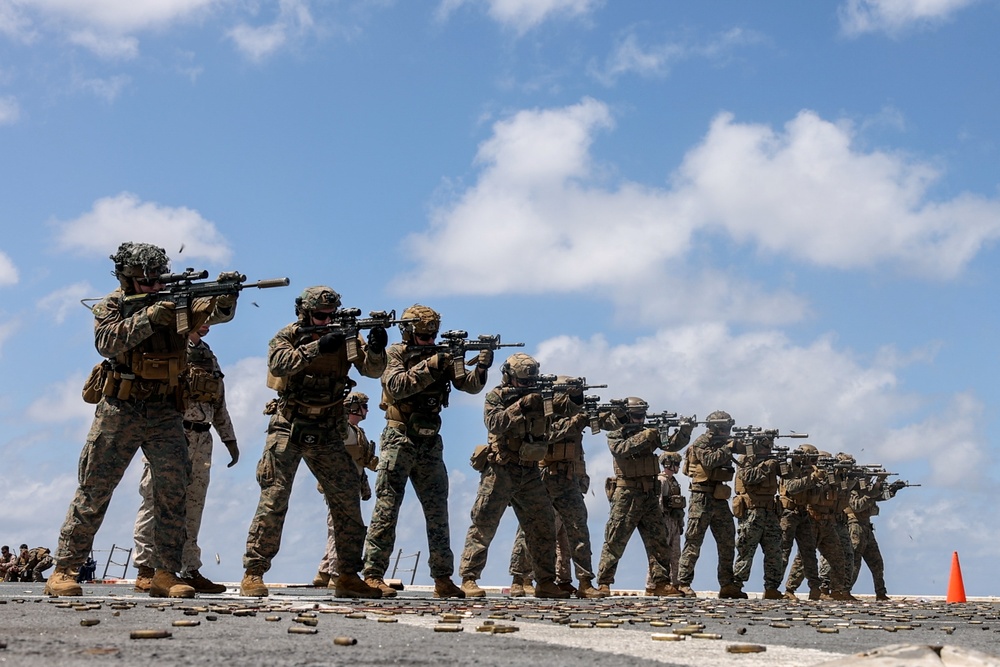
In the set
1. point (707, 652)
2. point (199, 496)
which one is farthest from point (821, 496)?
point (707, 652)

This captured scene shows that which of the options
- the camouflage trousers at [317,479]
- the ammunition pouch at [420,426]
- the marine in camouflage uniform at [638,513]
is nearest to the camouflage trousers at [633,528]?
the marine in camouflage uniform at [638,513]

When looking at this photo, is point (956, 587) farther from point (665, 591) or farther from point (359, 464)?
point (359, 464)

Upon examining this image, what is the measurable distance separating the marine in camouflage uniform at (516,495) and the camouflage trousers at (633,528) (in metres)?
3.02

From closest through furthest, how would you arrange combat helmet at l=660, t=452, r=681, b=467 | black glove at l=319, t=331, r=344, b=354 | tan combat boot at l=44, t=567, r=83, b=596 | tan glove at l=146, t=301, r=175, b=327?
tan glove at l=146, t=301, r=175, b=327 < tan combat boot at l=44, t=567, r=83, b=596 < black glove at l=319, t=331, r=344, b=354 < combat helmet at l=660, t=452, r=681, b=467

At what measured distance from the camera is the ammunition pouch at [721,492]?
19.5 meters

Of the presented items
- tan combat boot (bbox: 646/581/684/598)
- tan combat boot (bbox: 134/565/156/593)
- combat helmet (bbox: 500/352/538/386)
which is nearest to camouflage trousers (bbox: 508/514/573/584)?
tan combat boot (bbox: 646/581/684/598)

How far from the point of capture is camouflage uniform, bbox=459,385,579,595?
14.4 m

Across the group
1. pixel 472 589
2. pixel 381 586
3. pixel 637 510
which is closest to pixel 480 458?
pixel 472 589

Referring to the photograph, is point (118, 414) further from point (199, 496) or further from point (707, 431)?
point (707, 431)

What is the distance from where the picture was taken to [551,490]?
16.8 m

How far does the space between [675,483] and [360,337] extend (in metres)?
11.2

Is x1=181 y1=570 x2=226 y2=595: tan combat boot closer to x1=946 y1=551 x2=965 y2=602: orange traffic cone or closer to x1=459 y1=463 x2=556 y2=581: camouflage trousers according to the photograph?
x1=459 y1=463 x2=556 y2=581: camouflage trousers

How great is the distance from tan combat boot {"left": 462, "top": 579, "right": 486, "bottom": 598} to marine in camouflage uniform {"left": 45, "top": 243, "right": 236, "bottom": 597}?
417cm

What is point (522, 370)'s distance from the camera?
1504 cm
